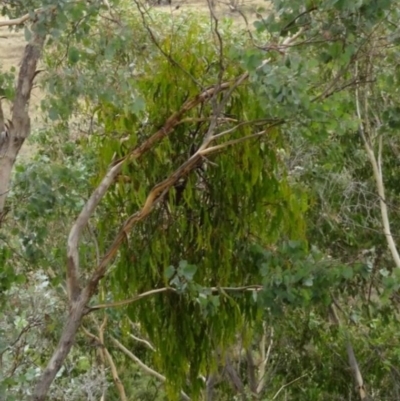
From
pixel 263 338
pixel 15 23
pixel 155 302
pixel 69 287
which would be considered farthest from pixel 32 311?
pixel 263 338

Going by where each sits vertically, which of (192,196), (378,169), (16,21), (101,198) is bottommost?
(378,169)

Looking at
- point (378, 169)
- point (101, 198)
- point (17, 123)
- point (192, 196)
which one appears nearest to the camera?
point (17, 123)

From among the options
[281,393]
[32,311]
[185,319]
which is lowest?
[281,393]

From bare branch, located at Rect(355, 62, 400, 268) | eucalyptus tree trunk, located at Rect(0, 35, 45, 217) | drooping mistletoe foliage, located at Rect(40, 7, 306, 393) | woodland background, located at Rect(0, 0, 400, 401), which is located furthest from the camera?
bare branch, located at Rect(355, 62, 400, 268)

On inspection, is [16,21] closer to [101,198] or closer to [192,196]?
[101,198]

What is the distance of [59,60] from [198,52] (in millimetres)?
941

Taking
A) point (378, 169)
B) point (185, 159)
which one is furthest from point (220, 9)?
point (378, 169)

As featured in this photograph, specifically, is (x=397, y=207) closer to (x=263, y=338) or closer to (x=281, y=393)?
(x=263, y=338)

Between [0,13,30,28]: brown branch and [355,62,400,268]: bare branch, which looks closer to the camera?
[0,13,30,28]: brown branch

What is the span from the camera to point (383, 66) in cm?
707

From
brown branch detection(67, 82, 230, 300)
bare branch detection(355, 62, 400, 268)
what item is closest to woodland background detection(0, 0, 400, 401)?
brown branch detection(67, 82, 230, 300)

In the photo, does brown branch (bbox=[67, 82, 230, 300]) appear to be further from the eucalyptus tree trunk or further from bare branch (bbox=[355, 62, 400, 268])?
bare branch (bbox=[355, 62, 400, 268])

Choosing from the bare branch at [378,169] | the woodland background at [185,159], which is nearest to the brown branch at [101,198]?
the woodland background at [185,159]

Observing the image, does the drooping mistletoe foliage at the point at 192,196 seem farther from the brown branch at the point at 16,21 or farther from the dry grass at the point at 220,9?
the brown branch at the point at 16,21
